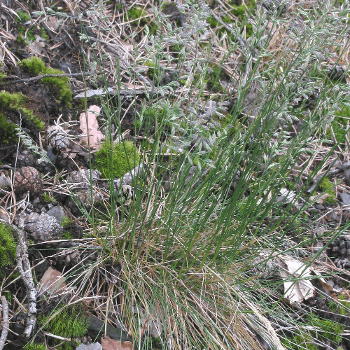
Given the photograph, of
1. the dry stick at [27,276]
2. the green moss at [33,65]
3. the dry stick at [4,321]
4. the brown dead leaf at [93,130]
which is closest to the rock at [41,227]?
the dry stick at [27,276]

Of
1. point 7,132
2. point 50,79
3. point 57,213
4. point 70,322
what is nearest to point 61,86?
point 50,79

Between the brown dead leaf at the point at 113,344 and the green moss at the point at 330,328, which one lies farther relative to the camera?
the green moss at the point at 330,328

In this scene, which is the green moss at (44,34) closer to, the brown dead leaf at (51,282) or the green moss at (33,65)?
the green moss at (33,65)

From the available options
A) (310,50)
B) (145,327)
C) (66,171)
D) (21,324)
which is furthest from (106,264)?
(310,50)

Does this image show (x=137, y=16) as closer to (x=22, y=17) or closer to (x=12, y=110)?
(x=22, y=17)

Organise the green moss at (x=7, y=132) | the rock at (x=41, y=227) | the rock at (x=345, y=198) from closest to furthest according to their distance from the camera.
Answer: the rock at (x=41, y=227) < the green moss at (x=7, y=132) < the rock at (x=345, y=198)

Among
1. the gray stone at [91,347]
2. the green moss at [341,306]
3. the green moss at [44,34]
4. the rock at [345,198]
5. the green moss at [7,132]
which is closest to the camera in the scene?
the gray stone at [91,347]
